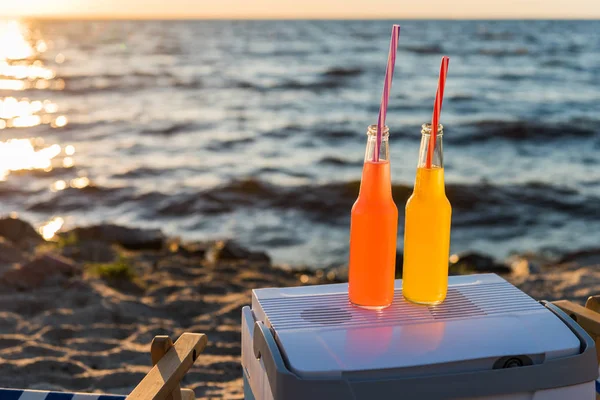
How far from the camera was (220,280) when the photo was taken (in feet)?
16.5

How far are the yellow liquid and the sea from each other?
4.45m

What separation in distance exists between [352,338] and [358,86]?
1659 cm

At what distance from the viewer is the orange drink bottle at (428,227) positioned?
1.56 meters

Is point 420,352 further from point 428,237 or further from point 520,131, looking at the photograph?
point 520,131

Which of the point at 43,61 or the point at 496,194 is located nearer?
the point at 496,194

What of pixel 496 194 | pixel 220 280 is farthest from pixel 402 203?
pixel 220 280

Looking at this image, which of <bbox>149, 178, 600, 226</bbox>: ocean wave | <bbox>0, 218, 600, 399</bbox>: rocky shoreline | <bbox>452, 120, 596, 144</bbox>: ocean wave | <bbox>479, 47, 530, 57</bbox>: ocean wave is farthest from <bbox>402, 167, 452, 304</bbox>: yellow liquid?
<bbox>479, 47, 530, 57</bbox>: ocean wave

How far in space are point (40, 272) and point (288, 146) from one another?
682cm

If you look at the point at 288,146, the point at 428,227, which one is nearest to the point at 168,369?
the point at 428,227

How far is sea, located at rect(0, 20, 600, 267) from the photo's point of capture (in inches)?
283

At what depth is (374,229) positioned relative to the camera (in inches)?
60.6

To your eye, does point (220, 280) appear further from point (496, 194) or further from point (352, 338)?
point (496, 194)

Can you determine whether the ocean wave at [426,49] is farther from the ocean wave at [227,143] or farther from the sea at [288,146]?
the ocean wave at [227,143]

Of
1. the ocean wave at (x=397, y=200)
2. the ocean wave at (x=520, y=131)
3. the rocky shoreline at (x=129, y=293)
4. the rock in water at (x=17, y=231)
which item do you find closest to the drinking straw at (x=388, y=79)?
the rocky shoreline at (x=129, y=293)
